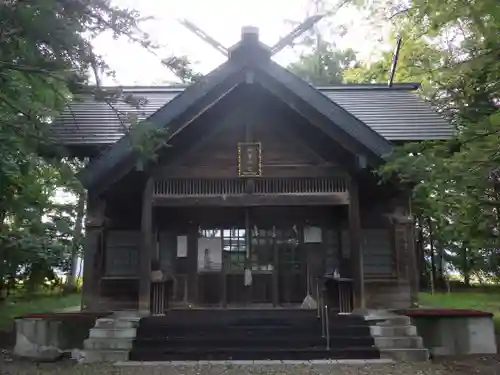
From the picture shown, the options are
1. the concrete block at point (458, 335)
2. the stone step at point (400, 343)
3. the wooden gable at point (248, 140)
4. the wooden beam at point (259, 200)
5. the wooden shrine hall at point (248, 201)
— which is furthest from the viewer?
the wooden gable at point (248, 140)

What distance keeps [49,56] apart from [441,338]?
26.1ft

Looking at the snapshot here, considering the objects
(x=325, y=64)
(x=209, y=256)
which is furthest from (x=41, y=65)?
(x=325, y=64)

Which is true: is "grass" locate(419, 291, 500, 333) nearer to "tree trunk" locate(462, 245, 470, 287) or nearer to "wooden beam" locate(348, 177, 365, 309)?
"tree trunk" locate(462, 245, 470, 287)

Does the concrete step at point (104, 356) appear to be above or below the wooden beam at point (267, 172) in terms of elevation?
below

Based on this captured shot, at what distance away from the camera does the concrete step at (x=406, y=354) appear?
8.52 metres

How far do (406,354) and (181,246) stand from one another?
18.1 ft

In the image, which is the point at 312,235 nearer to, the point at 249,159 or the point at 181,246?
the point at 249,159

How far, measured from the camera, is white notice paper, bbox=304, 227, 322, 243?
39.0 feet

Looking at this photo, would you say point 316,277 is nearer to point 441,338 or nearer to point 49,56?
point 441,338

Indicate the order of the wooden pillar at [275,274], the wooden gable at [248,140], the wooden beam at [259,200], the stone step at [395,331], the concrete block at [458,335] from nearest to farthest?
the stone step at [395,331]
the concrete block at [458,335]
the wooden beam at [259,200]
the wooden gable at [248,140]
the wooden pillar at [275,274]

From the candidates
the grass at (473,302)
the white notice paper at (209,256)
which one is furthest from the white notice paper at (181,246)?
the grass at (473,302)

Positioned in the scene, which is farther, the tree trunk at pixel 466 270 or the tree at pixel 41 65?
the tree trunk at pixel 466 270

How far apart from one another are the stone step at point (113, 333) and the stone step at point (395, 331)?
432 cm

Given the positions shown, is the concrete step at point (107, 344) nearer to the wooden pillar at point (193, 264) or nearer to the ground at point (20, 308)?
the ground at point (20, 308)
